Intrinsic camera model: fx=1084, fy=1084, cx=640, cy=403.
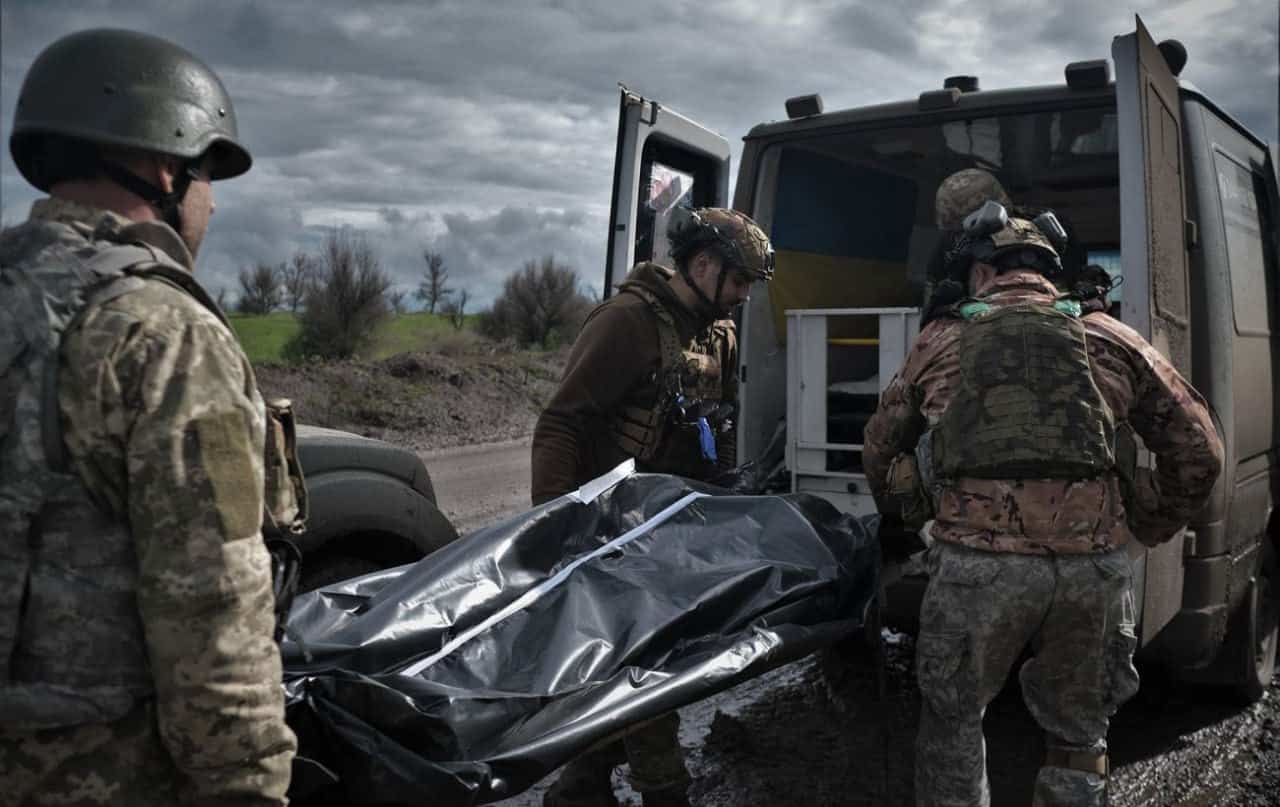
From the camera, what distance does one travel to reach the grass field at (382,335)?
65.2ft

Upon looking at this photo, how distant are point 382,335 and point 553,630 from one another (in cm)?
1836

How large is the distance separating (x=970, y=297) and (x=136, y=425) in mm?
2288

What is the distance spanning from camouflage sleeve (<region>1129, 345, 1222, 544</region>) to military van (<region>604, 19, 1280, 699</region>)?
270 mm

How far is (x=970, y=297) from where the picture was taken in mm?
3104

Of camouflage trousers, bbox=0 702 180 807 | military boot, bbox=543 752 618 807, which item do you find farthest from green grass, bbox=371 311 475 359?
camouflage trousers, bbox=0 702 180 807

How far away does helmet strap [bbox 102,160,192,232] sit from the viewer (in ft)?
5.97

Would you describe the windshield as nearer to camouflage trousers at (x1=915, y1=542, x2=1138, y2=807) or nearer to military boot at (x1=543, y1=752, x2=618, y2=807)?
camouflage trousers at (x1=915, y1=542, x2=1138, y2=807)

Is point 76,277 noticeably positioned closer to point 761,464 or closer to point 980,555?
point 980,555

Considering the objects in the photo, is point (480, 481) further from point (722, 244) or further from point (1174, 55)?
point (1174, 55)

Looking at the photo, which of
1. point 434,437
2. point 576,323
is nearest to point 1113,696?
point 434,437

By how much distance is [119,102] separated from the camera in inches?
70.6

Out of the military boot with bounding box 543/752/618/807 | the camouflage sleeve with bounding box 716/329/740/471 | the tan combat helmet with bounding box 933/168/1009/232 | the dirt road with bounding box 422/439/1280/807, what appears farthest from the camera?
the tan combat helmet with bounding box 933/168/1009/232

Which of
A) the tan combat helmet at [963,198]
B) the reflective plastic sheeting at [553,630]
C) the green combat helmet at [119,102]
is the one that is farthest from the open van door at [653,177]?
the green combat helmet at [119,102]

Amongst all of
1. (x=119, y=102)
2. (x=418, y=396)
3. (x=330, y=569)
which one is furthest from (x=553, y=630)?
(x=418, y=396)
